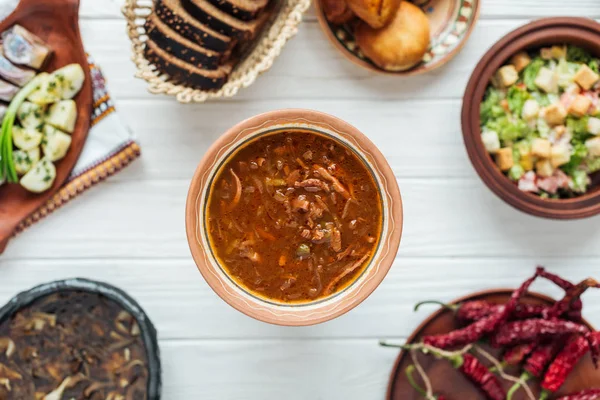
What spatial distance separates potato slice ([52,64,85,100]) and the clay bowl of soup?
756 millimetres

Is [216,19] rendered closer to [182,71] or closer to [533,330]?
[182,71]

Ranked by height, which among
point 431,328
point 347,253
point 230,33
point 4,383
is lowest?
point 4,383

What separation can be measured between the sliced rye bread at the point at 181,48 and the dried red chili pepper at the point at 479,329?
121cm

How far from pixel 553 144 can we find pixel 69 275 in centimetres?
183

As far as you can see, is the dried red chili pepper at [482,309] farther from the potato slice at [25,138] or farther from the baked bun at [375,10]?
the potato slice at [25,138]

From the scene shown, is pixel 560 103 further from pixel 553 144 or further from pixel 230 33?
pixel 230 33

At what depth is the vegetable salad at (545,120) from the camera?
2223 millimetres

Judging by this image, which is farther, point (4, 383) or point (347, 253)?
point (4, 383)

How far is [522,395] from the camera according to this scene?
2.31 metres

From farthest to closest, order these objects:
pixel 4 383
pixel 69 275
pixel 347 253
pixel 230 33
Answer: pixel 69 275 → pixel 4 383 → pixel 230 33 → pixel 347 253

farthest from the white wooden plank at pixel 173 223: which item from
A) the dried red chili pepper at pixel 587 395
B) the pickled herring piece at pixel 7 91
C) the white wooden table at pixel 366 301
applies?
the dried red chili pepper at pixel 587 395

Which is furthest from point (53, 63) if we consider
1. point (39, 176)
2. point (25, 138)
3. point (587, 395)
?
point (587, 395)

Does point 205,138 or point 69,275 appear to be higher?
point 205,138

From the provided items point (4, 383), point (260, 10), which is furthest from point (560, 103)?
point (4, 383)
